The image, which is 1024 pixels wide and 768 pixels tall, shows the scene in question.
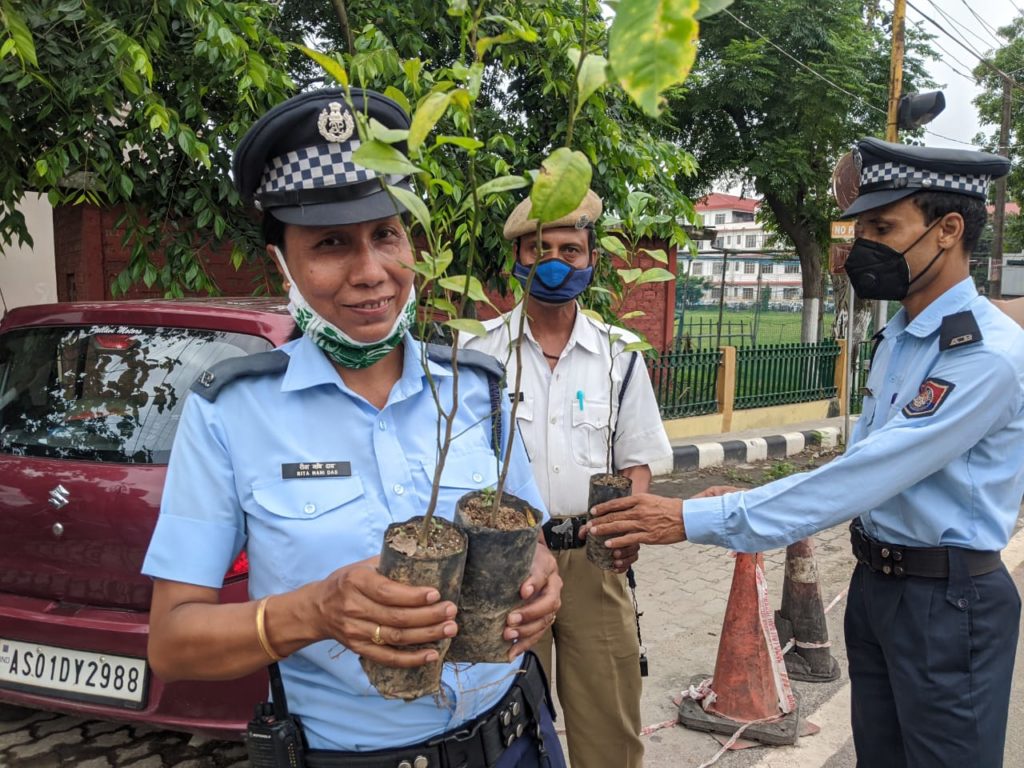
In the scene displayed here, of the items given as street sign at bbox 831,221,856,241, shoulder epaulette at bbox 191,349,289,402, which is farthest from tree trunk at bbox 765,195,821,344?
shoulder epaulette at bbox 191,349,289,402

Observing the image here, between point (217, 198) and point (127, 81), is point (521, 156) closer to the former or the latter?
point (217, 198)

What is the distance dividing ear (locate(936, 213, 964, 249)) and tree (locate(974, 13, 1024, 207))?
23.4 metres

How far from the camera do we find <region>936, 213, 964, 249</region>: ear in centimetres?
205

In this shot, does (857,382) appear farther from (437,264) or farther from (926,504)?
(437,264)

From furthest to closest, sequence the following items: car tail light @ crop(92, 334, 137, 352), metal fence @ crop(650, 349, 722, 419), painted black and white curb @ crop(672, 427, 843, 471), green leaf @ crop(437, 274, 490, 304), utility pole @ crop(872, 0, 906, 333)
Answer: utility pole @ crop(872, 0, 906, 333) → metal fence @ crop(650, 349, 722, 419) → painted black and white curb @ crop(672, 427, 843, 471) → car tail light @ crop(92, 334, 137, 352) → green leaf @ crop(437, 274, 490, 304)

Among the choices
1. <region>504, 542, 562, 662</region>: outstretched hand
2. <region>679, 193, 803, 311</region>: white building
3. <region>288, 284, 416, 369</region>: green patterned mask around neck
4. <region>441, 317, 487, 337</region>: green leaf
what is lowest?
<region>504, 542, 562, 662</region>: outstretched hand

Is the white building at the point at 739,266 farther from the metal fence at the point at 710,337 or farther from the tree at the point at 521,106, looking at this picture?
the tree at the point at 521,106

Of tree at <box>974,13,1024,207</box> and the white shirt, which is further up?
tree at <box>974,13,1024,207</box>

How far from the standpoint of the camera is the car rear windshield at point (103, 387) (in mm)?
2613

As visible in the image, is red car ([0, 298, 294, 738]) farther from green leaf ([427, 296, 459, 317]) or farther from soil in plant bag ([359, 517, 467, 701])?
green leaf ([427, 296, 459, 317])

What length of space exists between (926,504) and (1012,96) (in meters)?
24.9

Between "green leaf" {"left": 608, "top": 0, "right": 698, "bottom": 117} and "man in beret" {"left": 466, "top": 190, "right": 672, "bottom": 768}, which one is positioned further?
"man in beret" {"left": 466, "top": 190, "right": 672, "bottom": 768}

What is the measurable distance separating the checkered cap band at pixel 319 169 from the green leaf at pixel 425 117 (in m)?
0.40

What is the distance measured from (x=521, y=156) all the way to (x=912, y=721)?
4572mm
